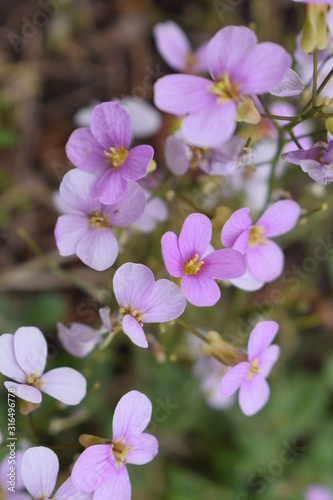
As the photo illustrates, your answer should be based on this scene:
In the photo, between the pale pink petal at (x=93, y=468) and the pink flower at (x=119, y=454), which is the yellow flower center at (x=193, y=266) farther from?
the pale pink petal at (x=93, y=468)

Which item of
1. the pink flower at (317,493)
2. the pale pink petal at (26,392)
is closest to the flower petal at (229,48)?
the pale pink petal at (26,392)

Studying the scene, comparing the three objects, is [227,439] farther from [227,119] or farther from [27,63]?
[27,63]

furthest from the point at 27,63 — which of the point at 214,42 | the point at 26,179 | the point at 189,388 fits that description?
the point at 214,42

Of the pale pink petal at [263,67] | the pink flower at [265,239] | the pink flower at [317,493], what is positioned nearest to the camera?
the pale pink petal at [263,67]

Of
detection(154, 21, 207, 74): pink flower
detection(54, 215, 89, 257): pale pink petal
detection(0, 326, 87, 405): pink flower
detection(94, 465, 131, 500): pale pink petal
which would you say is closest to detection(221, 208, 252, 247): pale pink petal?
detection(54, 215, 89, 257): pale pink petal

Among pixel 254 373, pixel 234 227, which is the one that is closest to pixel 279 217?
pixel 234 227

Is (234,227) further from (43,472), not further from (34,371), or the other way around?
(43,472)
